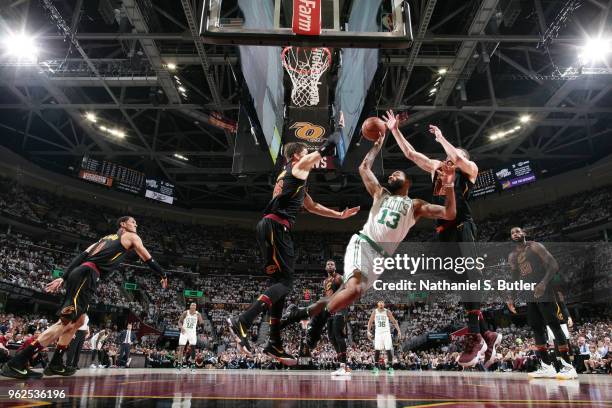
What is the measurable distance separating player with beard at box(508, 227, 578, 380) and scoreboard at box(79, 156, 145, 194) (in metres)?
22.2

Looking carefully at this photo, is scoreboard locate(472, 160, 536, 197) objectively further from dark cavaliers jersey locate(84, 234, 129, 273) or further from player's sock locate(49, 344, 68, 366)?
player's sock locate(49, 344, 68, 366)

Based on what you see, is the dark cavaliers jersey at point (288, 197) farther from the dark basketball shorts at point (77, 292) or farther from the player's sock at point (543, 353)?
the player's sock at point (543, 353)

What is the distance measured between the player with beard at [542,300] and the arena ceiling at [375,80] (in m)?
6.61

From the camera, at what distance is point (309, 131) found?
40.3 feet

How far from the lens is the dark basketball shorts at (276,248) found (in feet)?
15.6

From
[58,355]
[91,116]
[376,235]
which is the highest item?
[91,116]

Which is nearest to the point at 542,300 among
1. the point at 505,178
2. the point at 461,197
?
the point at 461,197

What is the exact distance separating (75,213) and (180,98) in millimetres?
14739

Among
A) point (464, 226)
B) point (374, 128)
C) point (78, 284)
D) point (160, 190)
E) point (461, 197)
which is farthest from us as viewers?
point (160, 190)

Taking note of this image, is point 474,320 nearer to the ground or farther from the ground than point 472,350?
farther from the ground

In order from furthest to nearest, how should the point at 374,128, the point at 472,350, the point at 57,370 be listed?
the point at 57,370 → the point at 374,128 → the point at 472,350

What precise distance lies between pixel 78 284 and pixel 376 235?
4.21 metres

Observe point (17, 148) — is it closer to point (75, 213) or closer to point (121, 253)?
point (75, 213)

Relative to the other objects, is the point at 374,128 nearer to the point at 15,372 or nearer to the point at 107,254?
the point at 107,254
